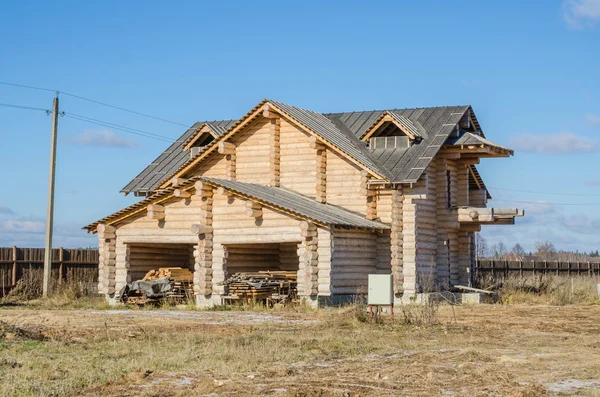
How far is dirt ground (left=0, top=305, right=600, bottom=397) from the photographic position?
562 inches

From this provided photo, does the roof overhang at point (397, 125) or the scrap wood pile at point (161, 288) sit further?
the roof overhang at point (397, 125)

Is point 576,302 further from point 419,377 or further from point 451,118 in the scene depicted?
point 419,377

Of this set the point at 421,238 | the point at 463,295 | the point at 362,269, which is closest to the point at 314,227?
the point at 362,269

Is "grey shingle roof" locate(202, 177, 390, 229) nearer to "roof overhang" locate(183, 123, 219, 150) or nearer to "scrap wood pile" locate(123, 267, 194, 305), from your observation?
"scrap wood pile" locate(123, 267, 194, 305)

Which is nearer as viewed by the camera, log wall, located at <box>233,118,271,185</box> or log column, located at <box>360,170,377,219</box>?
log column, located at <box>360,170,377,219</box>

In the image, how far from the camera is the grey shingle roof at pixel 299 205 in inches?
1309

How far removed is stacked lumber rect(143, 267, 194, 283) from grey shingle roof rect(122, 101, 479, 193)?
239 inches

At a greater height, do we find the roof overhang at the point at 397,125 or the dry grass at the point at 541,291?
the roof overhang at the point at 397,125

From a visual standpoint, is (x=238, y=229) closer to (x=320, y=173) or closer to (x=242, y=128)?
(x=320, y=173)

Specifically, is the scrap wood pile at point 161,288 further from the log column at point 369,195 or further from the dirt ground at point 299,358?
the dirt ground at point 299,358

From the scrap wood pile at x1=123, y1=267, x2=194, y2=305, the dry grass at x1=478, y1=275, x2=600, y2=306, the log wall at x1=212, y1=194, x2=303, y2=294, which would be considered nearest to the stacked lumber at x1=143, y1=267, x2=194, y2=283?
the scrap wood pile at x1=123, y1=267, x2=194, y2=305

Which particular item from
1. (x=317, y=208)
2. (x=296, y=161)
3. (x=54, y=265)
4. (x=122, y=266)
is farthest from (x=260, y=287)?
(x=54, y=265)

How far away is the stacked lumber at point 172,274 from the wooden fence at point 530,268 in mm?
18488

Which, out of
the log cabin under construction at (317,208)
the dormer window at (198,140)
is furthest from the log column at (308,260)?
the dormer window at (198,140)
